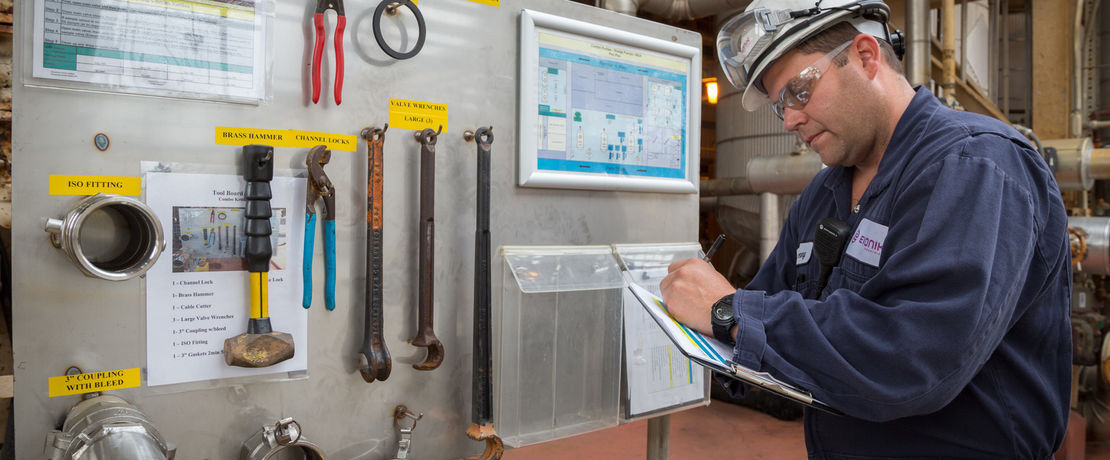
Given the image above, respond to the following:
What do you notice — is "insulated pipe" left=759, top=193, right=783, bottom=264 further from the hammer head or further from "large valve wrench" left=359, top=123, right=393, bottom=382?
the hammer head

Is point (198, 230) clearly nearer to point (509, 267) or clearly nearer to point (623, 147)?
point (509, 267)

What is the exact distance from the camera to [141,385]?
3.10ft

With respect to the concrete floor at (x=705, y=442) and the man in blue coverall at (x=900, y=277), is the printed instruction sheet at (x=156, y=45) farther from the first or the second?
the concrete floor at (x=705, y=442)

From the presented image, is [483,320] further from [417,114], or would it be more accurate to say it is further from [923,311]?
[923,311]

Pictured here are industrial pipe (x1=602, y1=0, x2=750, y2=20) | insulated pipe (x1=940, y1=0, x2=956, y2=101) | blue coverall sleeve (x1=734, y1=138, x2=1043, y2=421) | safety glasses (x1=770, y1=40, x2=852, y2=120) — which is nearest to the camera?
blue coverall sleeve (x1=734, y1=138, x2=1043, y2=421)

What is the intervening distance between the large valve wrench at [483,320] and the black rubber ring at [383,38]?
6.8 inches

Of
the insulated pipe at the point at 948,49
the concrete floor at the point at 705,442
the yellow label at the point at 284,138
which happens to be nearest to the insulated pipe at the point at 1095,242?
the insulated pipe at the point at 948,49

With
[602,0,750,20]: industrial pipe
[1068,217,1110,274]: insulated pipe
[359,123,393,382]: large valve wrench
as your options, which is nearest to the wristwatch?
[359,123,393,382]: large valve wrench

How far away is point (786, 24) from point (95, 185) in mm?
989

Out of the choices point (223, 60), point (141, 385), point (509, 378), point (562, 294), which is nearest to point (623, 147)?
point (562, 294)

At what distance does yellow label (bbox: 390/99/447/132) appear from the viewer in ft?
3.69

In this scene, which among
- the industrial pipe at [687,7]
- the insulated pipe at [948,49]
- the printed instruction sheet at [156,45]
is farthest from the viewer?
the insulated pipe at [948,49]

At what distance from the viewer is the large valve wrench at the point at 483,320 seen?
1163 millimetres

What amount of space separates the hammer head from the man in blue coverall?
0.57 m
